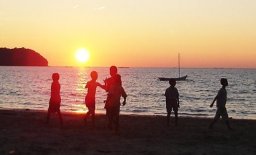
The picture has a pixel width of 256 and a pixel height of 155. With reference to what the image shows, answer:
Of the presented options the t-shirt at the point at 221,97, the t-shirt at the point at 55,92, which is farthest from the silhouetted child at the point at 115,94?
the t-shirt at the point at 221,97

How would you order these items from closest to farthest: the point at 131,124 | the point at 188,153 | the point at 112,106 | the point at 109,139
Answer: the point at 188,153 < the point at 109,139 < the point at 112,106 < the point at 131,124

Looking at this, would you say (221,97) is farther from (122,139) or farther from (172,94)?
(122,139)

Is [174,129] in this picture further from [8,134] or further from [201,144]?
[8,134]

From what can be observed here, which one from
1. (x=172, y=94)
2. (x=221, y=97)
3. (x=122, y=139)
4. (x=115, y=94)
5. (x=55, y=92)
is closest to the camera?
(x=122, y=139)

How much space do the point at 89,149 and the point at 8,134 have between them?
3448 mm

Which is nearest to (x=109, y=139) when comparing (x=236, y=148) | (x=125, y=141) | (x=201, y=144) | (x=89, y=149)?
(x=125, y=141)

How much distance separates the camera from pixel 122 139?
12.6 metres

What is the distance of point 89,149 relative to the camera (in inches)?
429

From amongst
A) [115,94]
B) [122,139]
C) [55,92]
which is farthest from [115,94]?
[55,92]

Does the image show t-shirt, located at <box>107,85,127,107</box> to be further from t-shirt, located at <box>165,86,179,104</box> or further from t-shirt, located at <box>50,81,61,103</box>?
t-shirt, located at <box>165,86,179,104</box>

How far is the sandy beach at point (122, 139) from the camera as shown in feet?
35.7

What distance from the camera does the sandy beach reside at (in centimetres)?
1087

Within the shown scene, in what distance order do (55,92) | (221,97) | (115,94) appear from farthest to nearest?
(221,97), (55,92), (115,94)

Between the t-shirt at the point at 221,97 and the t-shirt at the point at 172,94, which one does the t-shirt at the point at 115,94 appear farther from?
the t-shirt at the point at 221,97
